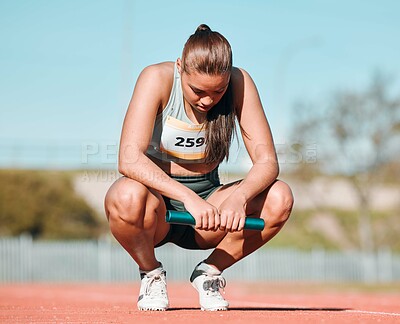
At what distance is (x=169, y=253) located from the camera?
32.2m

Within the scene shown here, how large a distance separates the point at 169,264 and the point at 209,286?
2639cm

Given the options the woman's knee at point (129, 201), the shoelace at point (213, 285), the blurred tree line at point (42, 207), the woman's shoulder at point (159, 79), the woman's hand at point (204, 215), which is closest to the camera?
the woman's hand at point (204, 215)

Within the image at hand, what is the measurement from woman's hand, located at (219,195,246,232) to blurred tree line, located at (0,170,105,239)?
29065 millimetres

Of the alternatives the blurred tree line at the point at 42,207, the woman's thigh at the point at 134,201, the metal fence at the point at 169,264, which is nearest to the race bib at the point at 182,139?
the woman's thigh at the point at 134,201

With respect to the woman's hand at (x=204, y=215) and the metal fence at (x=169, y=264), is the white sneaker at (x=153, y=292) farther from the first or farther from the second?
the metal fence at (x=169, y=264)

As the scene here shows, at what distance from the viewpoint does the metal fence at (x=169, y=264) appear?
1176 inches

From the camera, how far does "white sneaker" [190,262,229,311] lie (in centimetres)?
555

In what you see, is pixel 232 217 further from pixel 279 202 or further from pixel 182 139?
pixel 182 139

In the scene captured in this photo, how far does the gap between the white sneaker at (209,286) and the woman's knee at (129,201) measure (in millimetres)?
719

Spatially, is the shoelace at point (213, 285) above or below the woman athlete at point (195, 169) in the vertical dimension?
below

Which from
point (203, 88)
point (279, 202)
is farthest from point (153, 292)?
point (203, 88)

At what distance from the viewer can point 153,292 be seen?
5.53 meters

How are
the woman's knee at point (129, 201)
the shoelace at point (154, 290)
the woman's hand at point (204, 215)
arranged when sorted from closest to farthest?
1. the woman's hand at point (204, 215)
2. the woman's knee at point (129, 201)
3. the shoelace at point (154, 290)

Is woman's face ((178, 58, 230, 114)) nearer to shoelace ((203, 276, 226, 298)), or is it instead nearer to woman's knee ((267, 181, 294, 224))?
woman's knee ((267, 181, 294, 224))
